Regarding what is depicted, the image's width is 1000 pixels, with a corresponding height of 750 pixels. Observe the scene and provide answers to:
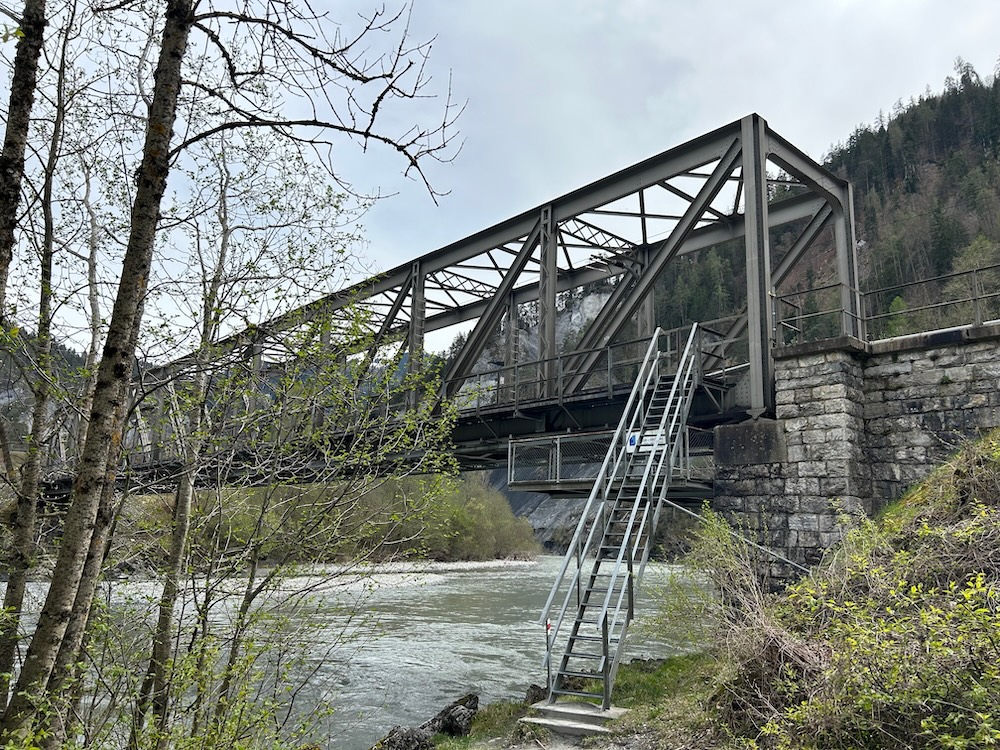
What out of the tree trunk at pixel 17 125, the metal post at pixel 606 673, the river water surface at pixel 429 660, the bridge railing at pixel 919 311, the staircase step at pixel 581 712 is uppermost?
the bridge railing at pixel 919 311

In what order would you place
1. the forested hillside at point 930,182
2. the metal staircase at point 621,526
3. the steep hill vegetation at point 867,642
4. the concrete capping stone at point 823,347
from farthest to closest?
the forested hillside at point 930,182 → the concrete capping stone at point 823,347 → the metal staircase at point 621,526 → the steep hill vegetation at point 867,642

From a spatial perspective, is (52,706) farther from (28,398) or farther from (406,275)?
(406,275)

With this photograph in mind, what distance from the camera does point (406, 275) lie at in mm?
22953

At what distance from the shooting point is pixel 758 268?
12.5m

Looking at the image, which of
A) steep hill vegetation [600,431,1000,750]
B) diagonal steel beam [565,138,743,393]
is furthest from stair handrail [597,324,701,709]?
diagonal steel beam [565,138,743,393]

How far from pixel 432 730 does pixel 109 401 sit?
7151mm

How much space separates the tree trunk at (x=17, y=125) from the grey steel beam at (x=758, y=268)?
1011cm

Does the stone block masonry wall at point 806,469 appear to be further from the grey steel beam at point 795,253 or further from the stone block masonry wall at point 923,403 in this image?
the grey steel beam at point 795,253

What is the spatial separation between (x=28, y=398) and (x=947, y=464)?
10380 millimetres

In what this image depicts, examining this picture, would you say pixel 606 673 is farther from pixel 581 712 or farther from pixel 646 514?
pixel 646 514

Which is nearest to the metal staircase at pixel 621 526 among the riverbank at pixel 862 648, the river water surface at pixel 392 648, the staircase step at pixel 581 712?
the staircase step at pixel 581 712

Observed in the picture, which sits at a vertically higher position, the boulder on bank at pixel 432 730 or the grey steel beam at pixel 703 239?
the grey steel beam at pixel 703 239

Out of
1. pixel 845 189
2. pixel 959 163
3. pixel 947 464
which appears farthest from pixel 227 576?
pixel 959 163

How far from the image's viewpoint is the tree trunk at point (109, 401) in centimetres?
401
